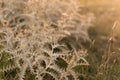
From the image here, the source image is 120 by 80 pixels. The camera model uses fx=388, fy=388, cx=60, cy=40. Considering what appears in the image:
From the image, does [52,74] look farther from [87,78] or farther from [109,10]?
[109,10]

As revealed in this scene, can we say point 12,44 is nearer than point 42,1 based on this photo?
Yes

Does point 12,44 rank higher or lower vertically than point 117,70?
higher

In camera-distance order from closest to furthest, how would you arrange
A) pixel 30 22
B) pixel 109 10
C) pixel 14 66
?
pixel 14 66
pixel 30 22
pixel 109 10

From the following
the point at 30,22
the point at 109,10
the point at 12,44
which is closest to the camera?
the point at 12,44

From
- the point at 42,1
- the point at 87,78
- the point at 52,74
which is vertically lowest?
the point at 87,78

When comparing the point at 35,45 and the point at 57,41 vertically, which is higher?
the point at 35,45

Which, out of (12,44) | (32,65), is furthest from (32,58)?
(12,44)

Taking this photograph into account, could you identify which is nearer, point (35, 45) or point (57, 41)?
point (35, 45)
